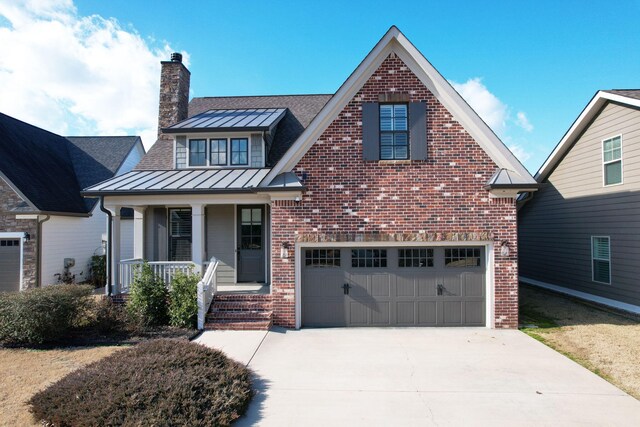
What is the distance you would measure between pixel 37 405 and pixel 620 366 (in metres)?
9.46

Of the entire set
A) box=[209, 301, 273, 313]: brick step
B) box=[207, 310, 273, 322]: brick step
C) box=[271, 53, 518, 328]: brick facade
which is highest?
box=[271, 53, 518, 328]: brick facade

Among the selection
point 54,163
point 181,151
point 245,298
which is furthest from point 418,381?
point 54,163

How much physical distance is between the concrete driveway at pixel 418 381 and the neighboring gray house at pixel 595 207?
5194mm

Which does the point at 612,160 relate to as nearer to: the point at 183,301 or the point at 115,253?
the point at 183,301

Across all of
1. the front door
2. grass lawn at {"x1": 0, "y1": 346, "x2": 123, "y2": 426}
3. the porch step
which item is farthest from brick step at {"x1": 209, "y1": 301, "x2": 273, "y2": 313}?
grass lawn at {"x1": 0, "y1": 346, "x2": 123, "y2": 426}

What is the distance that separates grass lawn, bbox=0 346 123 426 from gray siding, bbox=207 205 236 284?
431 centimetres

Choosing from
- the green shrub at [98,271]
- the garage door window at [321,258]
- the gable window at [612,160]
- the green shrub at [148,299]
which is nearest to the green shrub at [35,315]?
the green shrub at [148,299]

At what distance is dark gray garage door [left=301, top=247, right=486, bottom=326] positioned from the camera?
29.6 feet

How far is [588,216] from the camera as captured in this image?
12195 mm

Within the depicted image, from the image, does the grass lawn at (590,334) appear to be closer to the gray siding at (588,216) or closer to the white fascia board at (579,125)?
the gray siding at (588,216)

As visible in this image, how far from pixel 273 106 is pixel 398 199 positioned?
338 inches

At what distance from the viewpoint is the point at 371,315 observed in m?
9.07

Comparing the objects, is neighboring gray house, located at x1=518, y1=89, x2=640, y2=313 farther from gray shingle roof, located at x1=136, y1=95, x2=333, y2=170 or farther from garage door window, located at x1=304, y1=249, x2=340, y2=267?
gray shingle roof, located at x1=136, y1=95, x2=333, y2=170

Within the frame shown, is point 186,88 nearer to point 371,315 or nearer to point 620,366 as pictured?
point 371,315
